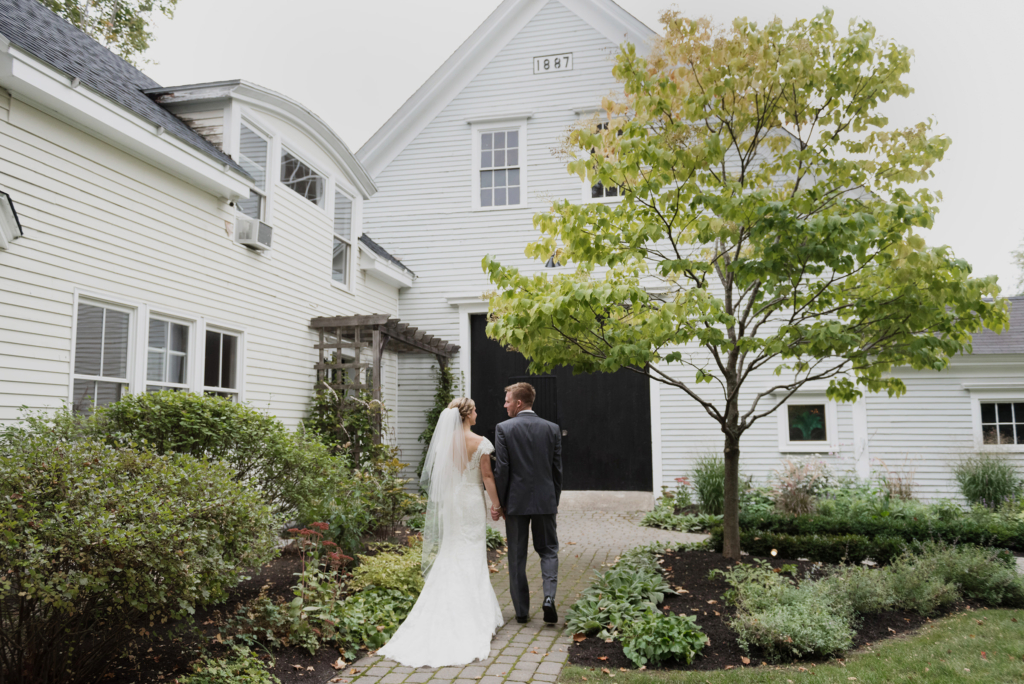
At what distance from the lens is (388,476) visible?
8.52 metres

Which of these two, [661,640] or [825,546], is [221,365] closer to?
[661,640]

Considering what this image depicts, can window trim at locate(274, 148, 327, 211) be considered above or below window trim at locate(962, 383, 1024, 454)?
above

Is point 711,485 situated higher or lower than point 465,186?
lower

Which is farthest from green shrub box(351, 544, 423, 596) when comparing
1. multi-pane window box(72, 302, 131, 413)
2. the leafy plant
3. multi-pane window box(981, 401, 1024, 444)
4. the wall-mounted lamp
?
multi-pane window box(981, 401, 1024, 444)

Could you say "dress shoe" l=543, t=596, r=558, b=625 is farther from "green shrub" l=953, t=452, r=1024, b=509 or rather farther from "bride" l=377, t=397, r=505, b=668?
"green shrub" l=953, t=452, r=1024, b=509

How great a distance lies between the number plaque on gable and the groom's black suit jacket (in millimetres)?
9849

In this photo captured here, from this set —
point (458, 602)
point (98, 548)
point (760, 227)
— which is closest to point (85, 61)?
point (98, 548)

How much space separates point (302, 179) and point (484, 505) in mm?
6689

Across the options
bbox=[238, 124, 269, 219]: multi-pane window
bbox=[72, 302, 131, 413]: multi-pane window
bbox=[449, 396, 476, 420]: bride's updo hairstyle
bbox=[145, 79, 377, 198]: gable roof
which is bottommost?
bbox=[449, 396, 476, 420]: bride's updo hairstyle

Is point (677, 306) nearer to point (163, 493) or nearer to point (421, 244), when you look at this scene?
point (163, 493)

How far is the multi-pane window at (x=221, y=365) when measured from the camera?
8375 mm

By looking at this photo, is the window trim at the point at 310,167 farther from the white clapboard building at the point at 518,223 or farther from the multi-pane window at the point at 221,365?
the white clapboard building at the point at 518,223

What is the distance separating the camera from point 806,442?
1198 centimetres

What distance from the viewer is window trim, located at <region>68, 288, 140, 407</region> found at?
6258 millimetres
